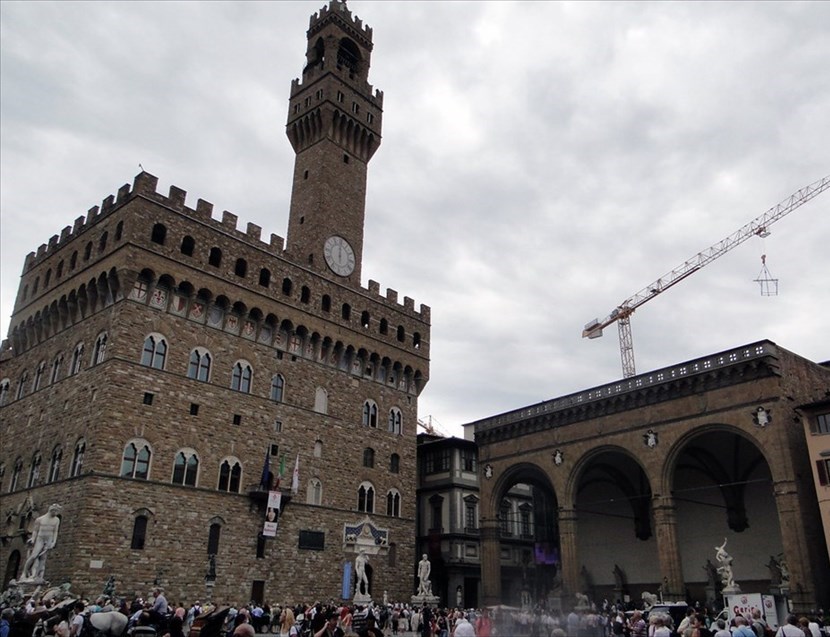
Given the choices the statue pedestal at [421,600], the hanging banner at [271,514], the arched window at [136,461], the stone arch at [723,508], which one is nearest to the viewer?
the arched window at [136,461]

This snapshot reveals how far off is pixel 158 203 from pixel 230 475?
12972 millimetres

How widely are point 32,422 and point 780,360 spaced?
111 feet

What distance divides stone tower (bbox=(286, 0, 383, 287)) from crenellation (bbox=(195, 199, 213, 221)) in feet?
19.7

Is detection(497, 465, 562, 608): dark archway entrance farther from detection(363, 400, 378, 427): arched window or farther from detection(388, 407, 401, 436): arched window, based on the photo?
detection(363, 400, 378, 427): arched window

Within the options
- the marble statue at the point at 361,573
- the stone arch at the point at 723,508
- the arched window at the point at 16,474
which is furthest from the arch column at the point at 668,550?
the arched window at the point at 16,474

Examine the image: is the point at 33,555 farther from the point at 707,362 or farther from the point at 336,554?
the point at 707,362

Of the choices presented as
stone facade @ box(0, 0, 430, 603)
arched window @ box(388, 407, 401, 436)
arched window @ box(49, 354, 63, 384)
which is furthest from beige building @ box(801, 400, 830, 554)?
arched window @ box(49, 354, 63, 384)

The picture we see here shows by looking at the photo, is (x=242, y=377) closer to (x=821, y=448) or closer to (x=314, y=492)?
(x=314, y=492)

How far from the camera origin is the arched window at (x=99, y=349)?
94.9 feet

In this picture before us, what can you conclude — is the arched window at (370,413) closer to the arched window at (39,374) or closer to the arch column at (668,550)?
the arch column at (668,550)

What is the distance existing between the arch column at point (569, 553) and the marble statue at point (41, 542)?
22.8m

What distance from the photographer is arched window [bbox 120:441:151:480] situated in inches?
1073

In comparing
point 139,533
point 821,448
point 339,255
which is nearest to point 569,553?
point 821,448

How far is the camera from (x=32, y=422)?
31.6 meters
